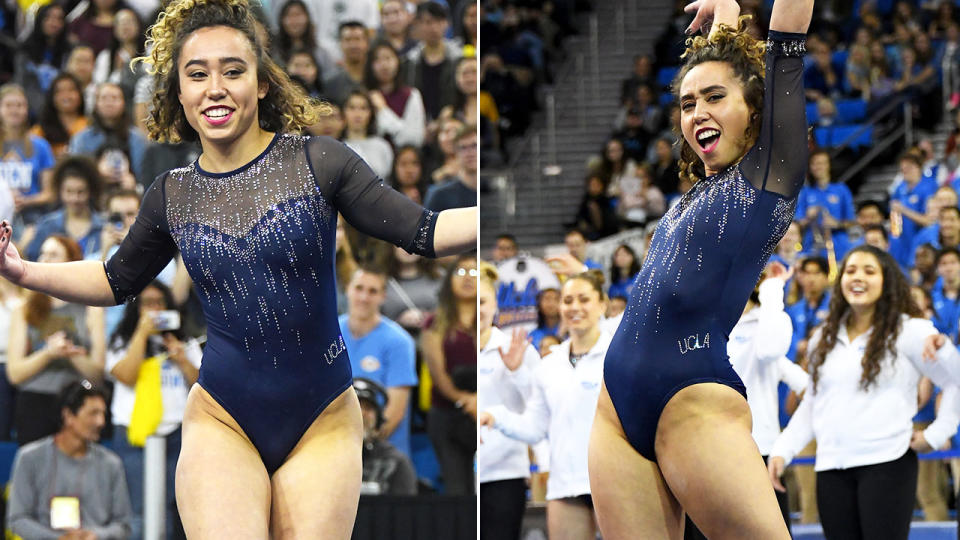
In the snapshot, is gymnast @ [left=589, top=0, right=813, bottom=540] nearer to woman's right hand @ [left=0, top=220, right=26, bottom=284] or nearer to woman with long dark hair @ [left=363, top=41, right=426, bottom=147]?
woman's right hand @ [left=0, top=220, right=26, bottom=284]

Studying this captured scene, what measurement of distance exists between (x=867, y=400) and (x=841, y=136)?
7.51 meters

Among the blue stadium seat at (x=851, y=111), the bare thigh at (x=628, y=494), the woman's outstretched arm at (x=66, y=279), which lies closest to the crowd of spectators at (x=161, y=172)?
the woman's outstretched arm at (x=66, y=279)

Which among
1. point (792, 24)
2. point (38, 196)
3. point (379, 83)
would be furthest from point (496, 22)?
point (792, 24)

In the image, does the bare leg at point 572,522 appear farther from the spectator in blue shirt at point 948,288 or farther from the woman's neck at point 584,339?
the spectator in blue shirt at point 948,288

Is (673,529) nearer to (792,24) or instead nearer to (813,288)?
(792,24)

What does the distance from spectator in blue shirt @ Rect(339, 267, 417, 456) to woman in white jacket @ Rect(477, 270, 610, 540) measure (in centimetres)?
97

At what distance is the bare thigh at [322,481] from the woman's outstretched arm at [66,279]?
2.37 feet

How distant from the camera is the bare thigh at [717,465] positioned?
2.88 m

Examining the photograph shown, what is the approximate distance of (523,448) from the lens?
20.5 ft

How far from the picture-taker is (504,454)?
6.25 metres

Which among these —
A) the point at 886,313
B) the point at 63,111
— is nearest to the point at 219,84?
the point at 886,313

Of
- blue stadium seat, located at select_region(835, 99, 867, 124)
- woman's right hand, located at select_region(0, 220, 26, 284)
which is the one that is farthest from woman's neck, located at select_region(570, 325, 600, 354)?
blue stadium seat, located at select_region(835, 99, 867, 124)

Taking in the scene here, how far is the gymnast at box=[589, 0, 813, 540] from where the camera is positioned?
292 cm

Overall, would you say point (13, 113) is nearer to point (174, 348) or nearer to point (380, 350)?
point (174, 348)
